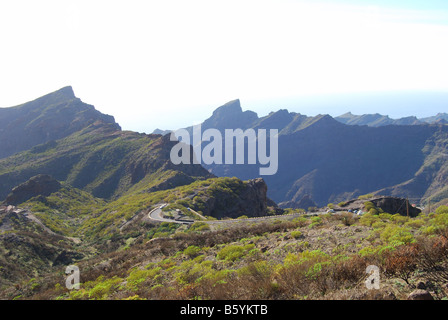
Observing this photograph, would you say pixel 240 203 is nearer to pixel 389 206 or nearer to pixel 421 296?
pixel 389 206

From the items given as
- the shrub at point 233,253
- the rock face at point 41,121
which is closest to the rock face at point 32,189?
the shrub at point 233,253

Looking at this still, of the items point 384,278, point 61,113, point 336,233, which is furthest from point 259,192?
point 61,113

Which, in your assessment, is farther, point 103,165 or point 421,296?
point 103,165

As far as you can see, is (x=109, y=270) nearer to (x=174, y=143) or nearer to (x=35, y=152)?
(x=174, y=143)

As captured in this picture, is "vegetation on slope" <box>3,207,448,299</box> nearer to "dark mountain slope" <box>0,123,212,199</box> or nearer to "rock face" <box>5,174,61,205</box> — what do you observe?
"dark mountain slope" <box>0,123,212,199</box>

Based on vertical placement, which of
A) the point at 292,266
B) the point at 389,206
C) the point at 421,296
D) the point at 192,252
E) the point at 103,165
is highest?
the point at 421,296

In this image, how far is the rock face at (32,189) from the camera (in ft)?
201

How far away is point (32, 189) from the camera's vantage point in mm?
63625

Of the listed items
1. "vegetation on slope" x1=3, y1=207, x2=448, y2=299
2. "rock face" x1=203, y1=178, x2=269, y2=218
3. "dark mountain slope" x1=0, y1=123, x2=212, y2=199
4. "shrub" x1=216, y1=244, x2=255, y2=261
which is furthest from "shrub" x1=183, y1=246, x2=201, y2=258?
"dark mountain slope" x1=0, y1=123, x2=212, y2=199

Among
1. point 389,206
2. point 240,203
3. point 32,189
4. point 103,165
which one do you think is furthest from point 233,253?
point 103,165

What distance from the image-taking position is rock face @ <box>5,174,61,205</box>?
61125 millimetres
